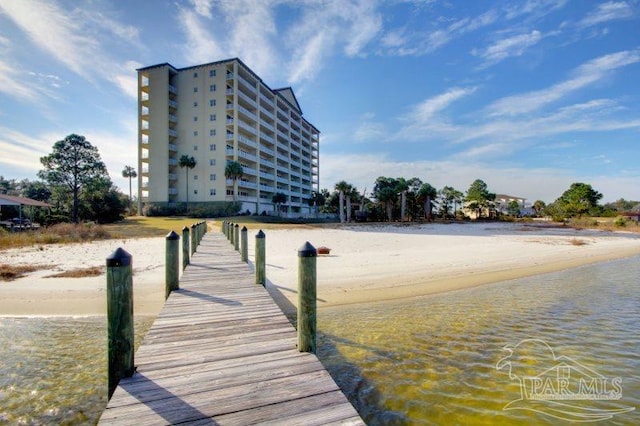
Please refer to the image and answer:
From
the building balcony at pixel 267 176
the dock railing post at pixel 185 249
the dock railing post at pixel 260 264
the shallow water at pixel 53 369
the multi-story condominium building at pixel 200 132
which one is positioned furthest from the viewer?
the building balcony at pixel 267 176

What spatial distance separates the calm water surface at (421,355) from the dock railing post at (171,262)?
1004 mm

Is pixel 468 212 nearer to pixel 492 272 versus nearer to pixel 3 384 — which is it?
pixel 492 272

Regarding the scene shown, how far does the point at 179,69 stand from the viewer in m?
60.6

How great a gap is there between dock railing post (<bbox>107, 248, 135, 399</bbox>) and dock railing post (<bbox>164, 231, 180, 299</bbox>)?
3.36m

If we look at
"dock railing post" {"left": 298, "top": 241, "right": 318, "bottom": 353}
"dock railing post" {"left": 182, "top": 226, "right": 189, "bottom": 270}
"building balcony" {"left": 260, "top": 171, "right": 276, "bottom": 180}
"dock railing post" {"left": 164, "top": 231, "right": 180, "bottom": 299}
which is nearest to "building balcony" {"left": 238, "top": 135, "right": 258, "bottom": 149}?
"building balcony" {"left": 260, "top": 171, "right": 276, "bottom": 180}

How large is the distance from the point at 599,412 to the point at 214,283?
711 cm

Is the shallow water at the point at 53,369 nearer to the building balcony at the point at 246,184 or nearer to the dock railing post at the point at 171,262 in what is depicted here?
the dock railing post at the point at 171,262

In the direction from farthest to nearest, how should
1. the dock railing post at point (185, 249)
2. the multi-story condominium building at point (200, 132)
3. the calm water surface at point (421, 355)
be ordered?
the multi-story condominium building at point (200, 132)
the dock railing post at point (185, 249)
the calm water surface at point (421, 355)

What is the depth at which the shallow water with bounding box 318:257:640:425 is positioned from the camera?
4.09 meters

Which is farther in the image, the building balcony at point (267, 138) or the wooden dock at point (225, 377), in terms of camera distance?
the building balcony at point (267, 138)

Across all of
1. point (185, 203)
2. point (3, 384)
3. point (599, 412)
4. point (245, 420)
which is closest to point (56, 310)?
point (3, 384)

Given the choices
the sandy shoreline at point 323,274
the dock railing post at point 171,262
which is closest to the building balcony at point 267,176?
the sandy shoreline at point 323,274

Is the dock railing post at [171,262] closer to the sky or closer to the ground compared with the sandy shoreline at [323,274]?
closer to the sky

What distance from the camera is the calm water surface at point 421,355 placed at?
3.96m
